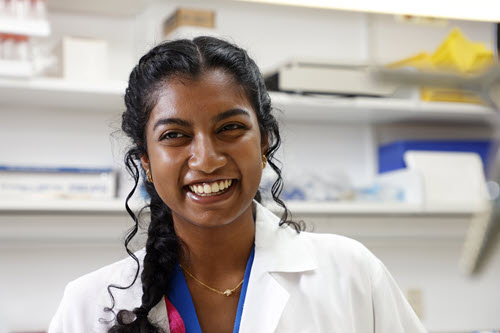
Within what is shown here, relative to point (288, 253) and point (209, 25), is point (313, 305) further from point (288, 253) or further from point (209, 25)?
point (209, 25)

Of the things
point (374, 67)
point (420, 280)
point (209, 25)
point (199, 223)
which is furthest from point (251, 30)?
point (374, 67)

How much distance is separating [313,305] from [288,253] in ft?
0.45

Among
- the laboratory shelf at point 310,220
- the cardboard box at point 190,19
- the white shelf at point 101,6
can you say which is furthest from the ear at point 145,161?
the white shelf at point 101,6

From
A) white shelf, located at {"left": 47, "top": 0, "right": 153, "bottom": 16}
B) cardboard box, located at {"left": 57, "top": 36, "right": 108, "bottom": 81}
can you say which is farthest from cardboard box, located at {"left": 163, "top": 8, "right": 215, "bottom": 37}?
cardboard box, located at {"left": 57, "top": 36, "right": 108, "bottom": 81}

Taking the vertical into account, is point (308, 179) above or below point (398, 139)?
below

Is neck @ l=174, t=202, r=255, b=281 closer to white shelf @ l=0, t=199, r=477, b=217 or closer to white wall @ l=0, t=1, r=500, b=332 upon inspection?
white shelf @ l=0, t=199, r=477, b=217

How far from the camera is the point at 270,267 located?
1336 millimetres

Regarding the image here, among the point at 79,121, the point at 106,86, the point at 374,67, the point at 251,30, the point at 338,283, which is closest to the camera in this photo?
the point at 374,67

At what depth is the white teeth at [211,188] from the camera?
119cm

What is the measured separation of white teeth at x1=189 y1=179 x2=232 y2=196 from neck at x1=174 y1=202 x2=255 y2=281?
0.14 meters

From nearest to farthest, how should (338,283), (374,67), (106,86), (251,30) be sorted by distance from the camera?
(374,67) → (338,283) → (106,86) → (251,30)

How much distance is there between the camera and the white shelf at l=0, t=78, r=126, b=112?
2.00 metres

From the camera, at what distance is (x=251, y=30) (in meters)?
2.51

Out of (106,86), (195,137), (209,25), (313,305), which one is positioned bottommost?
(313,305)
